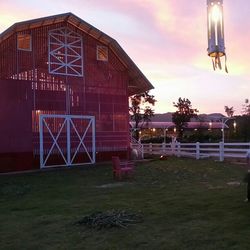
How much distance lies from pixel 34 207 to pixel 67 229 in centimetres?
306

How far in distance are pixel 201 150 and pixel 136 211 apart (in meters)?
17.0

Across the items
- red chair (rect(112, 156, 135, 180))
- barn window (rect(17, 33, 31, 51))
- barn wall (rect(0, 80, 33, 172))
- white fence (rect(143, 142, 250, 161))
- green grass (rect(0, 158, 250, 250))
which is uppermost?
barn window (rect(17, 33, 31, 51))

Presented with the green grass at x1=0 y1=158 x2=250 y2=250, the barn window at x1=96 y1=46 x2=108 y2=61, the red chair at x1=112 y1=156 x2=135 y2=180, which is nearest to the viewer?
the green grass at x1=0 y1=158 x2=250 y2=250

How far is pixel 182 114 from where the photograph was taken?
62.5m

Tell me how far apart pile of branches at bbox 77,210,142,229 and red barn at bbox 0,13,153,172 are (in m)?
14.3

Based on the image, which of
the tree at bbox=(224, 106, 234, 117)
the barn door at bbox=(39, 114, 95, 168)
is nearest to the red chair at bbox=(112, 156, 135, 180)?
the barn door at bbox=(39, 114, 95, 168)

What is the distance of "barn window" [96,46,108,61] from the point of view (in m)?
26.4

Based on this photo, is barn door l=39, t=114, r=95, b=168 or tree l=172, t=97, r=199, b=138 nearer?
barn door l=39, t=114, r=95, b=168

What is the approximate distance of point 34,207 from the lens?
37.6 feet

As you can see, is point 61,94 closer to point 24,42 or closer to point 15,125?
point 15,125

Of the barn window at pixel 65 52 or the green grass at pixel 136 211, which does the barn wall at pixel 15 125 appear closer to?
Answer: the barn window at pixel 65 52

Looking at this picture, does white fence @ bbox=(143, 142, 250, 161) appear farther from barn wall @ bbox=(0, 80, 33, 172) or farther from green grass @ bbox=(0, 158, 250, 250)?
barn wall @ bbox=(0, 80, 33, 172)

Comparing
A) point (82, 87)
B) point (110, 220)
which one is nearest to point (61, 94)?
point (82, 87)

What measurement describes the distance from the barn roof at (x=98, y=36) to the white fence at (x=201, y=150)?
4139mm
